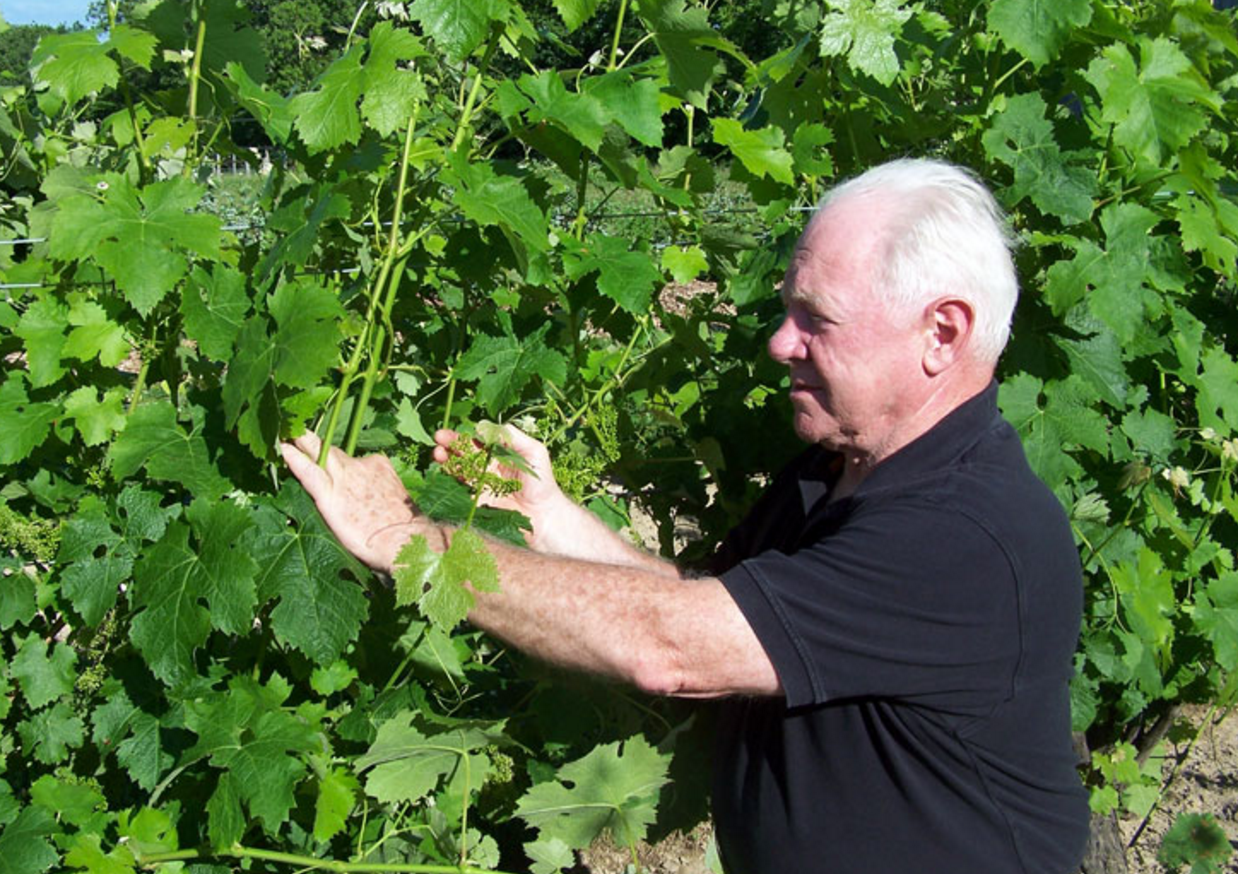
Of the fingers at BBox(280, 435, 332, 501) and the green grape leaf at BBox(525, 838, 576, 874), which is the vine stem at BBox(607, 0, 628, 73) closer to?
the fingers at BBox(280, 435, 332, 501)

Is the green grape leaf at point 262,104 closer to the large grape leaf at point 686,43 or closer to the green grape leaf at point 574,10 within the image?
the green grape leaf at point 574,10

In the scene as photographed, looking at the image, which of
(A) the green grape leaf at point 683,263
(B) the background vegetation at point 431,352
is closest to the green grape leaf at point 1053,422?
(B) the background vegetation at point 431,352

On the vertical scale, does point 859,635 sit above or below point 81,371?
below

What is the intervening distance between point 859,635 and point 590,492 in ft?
3.31

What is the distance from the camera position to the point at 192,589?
1988 mm

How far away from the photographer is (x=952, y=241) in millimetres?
2086

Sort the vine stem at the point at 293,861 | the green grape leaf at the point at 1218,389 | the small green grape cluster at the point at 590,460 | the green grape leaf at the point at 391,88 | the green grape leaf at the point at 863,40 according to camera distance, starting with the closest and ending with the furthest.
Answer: the green grape leaf at the point at 391,88 → the vine stem at the point at 293,861 → the small green grape cluster at the point at 590,460 → the green grape leaf at the point at 863,40 → the green grape leaf at the point at 1218,389

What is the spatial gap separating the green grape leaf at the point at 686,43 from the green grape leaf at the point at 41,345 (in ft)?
3.80

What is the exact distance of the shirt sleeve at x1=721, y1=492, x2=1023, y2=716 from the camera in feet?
6.26

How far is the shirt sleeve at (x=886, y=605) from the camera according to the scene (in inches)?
75.1

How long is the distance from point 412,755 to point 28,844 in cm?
64

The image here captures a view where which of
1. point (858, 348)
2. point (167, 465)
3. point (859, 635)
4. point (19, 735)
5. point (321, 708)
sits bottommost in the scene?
point (19, 735)

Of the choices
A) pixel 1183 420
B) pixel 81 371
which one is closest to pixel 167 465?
pixel 81 371

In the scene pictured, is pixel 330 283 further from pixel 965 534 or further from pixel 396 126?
pixel 965 534
